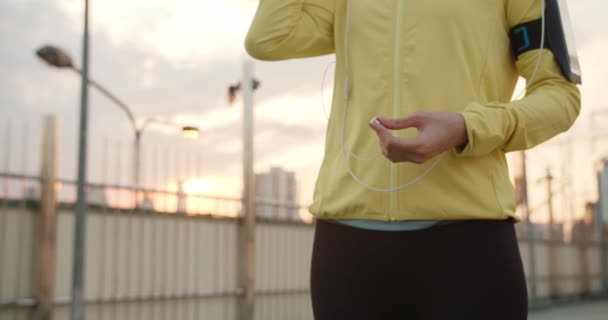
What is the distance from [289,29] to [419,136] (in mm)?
384

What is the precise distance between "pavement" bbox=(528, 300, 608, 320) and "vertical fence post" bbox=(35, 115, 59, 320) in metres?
9.68

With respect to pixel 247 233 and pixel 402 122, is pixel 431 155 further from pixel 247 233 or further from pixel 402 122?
pixel 247 233

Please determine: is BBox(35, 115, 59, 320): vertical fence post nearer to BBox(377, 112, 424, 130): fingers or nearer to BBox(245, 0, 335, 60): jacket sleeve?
BBox(245, 0, 335, 60): jacket sleeve

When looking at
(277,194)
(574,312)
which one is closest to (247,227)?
(277,194)

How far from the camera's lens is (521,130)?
1.03 metres

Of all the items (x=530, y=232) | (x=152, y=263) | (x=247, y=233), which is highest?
(x=247, y=233)

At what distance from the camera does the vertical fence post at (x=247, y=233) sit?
37.5ft

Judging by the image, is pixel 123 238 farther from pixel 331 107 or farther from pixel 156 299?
pixel 331 107

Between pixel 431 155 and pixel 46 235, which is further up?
pixel 431 155

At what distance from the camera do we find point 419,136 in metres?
0.92

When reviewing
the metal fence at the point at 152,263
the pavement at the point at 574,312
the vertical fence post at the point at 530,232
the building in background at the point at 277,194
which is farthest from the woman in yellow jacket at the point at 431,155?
the vertical fence post at the point at 530,232

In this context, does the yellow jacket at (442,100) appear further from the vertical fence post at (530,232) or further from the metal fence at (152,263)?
the vertical fence post at (530,232)

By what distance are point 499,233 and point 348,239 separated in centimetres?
21

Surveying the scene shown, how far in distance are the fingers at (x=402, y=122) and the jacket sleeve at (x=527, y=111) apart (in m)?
0.08
